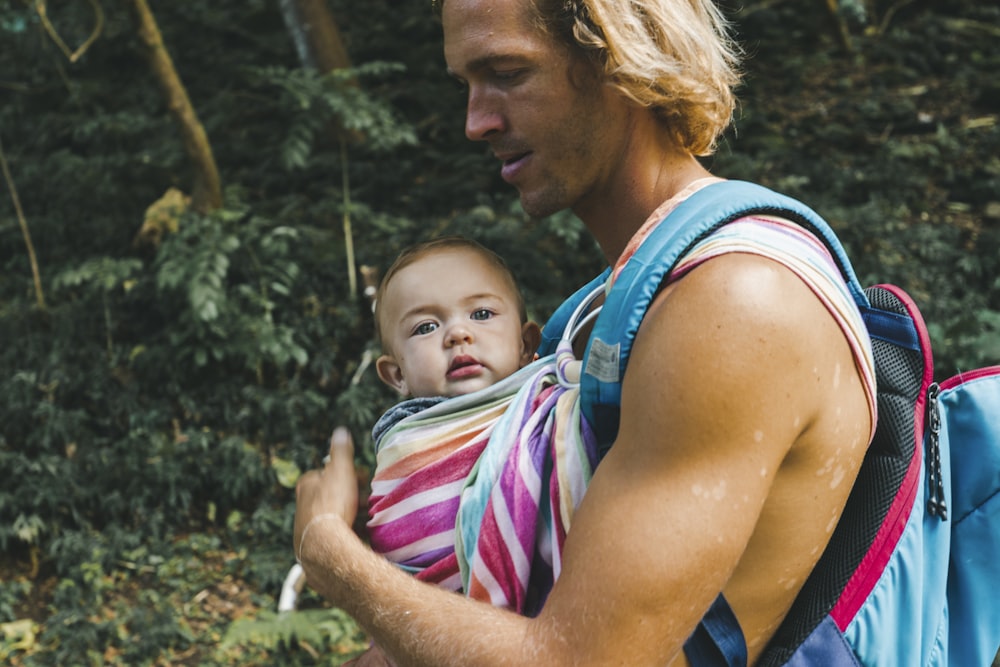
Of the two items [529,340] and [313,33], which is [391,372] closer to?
[529,340]

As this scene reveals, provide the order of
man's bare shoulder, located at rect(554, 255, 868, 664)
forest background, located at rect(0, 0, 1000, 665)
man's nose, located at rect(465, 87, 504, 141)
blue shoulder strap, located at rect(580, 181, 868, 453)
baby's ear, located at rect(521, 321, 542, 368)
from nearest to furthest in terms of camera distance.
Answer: man's bare shoulder, located at rect(554, 255, 868, 664)
blue shoulder strap, located at rect(580, 181, 868, 453)
man's nose, located at rect(465, 87, 504, 141)
baby's ear, located at rect(521, 321, 542, 368)
forest background, located at rect(0, 0, 1000, 665)

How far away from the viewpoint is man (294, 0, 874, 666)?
3.63 feet

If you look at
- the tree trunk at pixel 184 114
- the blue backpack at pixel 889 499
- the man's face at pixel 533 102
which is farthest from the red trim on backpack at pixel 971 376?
the tree trunk at pixel 184 114

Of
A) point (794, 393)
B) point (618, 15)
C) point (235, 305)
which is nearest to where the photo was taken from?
point (794, 393)

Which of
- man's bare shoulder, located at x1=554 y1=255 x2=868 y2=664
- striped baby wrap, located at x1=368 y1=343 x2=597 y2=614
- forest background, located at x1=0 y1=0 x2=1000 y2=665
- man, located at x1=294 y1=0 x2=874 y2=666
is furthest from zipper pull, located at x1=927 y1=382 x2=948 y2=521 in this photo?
forest background, located at x1=0 y1=0 x2=1000 y2=665

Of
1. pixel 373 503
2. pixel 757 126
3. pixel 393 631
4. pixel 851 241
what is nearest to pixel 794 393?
pixel 393 631

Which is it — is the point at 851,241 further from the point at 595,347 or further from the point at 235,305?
the point at 595,347

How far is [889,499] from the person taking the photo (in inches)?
52.2

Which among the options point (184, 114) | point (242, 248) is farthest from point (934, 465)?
point (184, 114)

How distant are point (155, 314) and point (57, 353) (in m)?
0.63

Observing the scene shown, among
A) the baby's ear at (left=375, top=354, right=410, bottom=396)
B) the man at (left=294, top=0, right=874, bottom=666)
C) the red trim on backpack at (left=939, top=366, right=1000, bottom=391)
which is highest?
the man at (left=294, top=0, right=874, bottom=666)

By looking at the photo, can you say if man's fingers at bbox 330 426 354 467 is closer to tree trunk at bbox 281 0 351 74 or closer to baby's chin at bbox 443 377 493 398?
baby's chin at bbox 443 377 493 398

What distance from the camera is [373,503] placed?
5.49 ft

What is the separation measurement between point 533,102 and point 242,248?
15.5ft
